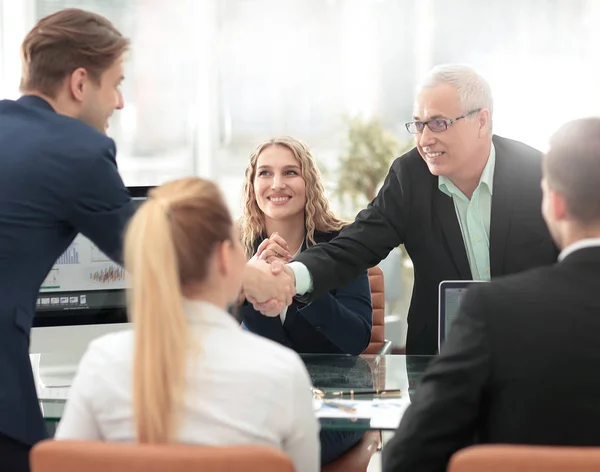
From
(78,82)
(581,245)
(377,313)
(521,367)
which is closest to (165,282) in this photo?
(521,367)

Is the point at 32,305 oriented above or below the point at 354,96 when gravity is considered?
below

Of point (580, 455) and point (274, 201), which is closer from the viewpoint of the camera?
point (580, 455)

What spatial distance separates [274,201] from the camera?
10.4ft

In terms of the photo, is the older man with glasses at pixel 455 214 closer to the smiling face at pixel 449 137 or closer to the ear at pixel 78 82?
the smiling face at pixel 449 137

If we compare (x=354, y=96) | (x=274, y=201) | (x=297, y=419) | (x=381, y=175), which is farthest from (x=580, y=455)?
(x=354, y=96)

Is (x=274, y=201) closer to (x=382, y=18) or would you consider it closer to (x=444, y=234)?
(x=444, y=234)

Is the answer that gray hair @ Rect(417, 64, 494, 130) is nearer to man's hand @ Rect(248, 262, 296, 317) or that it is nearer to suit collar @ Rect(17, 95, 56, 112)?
man's hand @ Rect(248, 262, 296, 317)

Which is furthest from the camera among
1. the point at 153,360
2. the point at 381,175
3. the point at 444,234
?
the point at 381,175

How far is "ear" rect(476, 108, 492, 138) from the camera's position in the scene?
2990 millimetres

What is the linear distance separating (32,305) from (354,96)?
492cm

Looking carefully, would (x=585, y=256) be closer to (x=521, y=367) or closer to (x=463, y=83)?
(x=521, y=367)

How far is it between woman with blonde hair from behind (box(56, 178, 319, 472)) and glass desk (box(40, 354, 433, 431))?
1.58ft

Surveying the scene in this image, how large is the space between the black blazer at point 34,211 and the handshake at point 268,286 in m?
0.69

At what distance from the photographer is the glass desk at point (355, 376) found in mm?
2127
